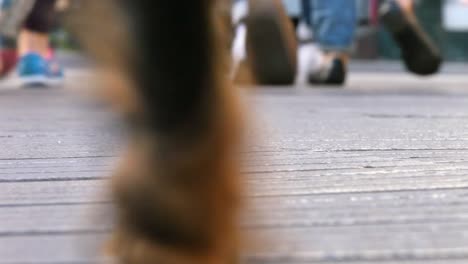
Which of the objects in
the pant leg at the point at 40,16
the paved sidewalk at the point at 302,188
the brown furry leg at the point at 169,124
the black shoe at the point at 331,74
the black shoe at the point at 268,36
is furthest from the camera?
the black shoe at the point at 331,74

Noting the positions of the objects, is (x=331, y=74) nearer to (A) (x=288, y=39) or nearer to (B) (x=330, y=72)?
(B) (x=330, y=72)

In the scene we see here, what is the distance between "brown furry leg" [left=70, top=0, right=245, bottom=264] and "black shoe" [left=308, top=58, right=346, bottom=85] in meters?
3.92

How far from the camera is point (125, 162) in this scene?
0.84 metres

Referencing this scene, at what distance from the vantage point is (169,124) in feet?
2.66

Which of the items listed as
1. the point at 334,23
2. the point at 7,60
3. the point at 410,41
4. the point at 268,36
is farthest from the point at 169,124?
the point at 7,60

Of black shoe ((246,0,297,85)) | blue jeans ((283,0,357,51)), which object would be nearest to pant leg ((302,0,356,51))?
blue jeans ((283,0,357,51))

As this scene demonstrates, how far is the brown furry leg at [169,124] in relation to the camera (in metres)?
0.79

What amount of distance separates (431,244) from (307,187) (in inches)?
16.2

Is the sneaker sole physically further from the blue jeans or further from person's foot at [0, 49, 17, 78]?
the blue jeans

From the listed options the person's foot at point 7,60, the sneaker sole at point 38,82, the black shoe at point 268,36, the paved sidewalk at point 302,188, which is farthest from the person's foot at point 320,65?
the paved sidewalk at point 302,188

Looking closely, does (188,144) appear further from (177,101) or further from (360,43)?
(360,43)

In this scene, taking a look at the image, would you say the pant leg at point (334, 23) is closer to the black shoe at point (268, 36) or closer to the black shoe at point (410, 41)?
the black shoe at point (410, 41)

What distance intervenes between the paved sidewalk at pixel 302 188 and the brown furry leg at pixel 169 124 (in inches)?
3.4

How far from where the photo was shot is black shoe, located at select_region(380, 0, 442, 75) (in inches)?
180
